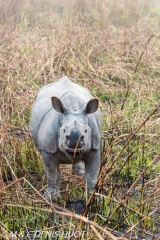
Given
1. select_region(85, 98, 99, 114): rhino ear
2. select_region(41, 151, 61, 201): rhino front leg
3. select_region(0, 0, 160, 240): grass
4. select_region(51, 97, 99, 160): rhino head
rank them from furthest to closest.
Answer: select_region(0, 0, 160, 240): grass, select_region(41, 151, 61, 201): rhino front leg, select_region(85, 98, 99, 114): rhino ear, select_region(51, 97, 99, 160): rhino head

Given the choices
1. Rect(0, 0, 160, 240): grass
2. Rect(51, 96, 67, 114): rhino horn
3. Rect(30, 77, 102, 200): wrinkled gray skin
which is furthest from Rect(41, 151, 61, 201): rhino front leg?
Rect(51, 96, 67, 114): rhino horn

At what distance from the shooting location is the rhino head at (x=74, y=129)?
104 inches

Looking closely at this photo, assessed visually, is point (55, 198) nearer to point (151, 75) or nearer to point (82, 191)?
point (82, 191)

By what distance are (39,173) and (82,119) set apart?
106cm

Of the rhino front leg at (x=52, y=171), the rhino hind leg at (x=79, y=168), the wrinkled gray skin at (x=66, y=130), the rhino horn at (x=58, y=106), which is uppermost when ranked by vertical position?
the rhino horn at (x=58, y=106)

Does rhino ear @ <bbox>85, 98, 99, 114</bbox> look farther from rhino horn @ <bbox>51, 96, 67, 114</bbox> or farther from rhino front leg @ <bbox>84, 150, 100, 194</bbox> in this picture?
rhino front leg @ <bbox>84, 150, 100, 194</bbox>

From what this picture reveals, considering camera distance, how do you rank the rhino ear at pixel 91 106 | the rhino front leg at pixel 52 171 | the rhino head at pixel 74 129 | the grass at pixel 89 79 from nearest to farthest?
the rhino head at pixel 74 129, the rhino ear at pixel 91 106, the rhino front leg at pixel 52 171, the grass at pixel 89 79

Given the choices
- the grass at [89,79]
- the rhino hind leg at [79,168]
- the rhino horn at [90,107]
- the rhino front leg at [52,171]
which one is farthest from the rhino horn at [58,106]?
the rhino hind leg at [79,168]

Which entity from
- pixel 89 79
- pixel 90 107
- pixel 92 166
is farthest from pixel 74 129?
pixel 89 79

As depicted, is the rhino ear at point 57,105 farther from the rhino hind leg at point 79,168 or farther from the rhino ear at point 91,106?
the rhino hind leg at point 79,168

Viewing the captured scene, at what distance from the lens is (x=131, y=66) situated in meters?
6.11

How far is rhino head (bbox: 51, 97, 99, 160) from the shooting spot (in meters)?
2.64

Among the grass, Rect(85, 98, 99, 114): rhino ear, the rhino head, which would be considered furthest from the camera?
the grass

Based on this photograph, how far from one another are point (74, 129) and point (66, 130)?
0.07 metres
